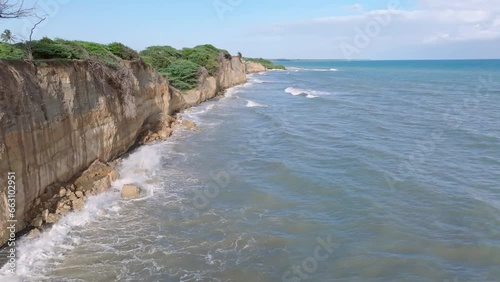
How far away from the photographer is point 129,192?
15.7 meters

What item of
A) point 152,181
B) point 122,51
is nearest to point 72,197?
point 152,181

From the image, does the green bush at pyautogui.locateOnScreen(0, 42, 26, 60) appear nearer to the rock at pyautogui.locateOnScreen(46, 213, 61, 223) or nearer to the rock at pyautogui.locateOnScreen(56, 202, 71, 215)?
the rock at pyautogui.locateOnScreen(56, 202, 71, 215)

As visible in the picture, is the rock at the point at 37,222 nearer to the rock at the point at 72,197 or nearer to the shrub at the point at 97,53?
the rock at the point at 72,197

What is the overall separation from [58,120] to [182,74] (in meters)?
26.2

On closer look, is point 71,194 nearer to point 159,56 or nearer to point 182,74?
point 182,74

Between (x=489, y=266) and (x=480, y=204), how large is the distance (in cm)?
461

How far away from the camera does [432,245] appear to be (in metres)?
12.4

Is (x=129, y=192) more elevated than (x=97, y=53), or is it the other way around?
(x=97, y=53)

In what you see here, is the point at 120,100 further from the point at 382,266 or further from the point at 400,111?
the point at 400,111

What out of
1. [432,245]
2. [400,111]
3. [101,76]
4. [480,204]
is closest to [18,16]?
[101,76]

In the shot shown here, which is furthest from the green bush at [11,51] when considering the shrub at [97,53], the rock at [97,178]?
the rock at [97,178]

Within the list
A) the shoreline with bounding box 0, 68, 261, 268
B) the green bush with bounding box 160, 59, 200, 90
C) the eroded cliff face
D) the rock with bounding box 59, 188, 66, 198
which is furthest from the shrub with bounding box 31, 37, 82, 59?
the green bush with bounding box 160, 59, 200, 90

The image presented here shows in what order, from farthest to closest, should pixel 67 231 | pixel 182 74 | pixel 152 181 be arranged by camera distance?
pixel 182 74
pixel 152 181
pixel 67 231

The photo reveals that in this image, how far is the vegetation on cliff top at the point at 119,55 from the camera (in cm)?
1611
